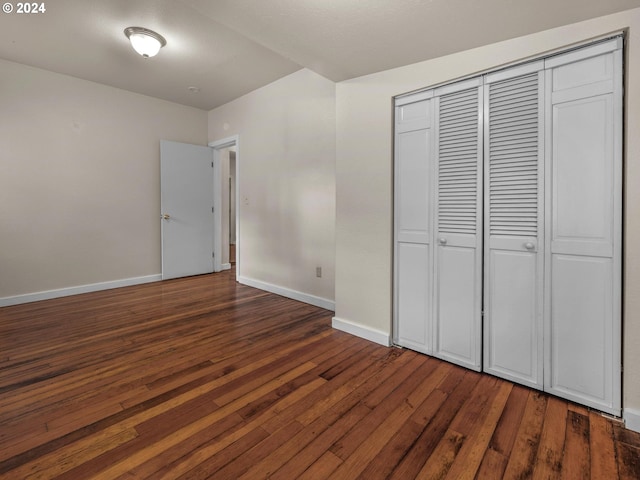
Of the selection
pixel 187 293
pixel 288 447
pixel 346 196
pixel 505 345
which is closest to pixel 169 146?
pixel 187 293

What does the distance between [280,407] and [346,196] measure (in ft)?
5.81

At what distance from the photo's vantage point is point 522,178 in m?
1.91

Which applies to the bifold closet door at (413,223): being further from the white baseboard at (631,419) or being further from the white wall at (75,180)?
the white wall at (75,180)

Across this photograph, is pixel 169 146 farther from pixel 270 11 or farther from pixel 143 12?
pixel 270 11

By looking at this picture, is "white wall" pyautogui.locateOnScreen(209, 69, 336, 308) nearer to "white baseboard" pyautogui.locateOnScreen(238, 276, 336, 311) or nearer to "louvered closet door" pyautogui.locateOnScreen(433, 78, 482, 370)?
"white baseboard" pyautogui.locateOnScreen(238, 276, 336, 311)

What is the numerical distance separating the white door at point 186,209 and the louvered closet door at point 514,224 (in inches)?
172

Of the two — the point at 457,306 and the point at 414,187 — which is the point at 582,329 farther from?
the point at 414,187

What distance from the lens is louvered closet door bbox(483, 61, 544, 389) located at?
187cm

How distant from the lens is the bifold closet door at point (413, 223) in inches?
91.1

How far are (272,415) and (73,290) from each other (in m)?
3.79

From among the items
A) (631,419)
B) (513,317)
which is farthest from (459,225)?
(631,419)

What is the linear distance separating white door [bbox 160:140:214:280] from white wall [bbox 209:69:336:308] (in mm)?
823

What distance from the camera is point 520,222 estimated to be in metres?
1.93

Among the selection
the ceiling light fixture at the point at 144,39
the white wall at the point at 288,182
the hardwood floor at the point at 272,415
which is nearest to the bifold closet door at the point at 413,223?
the hardwood floor at the point at 272,415
